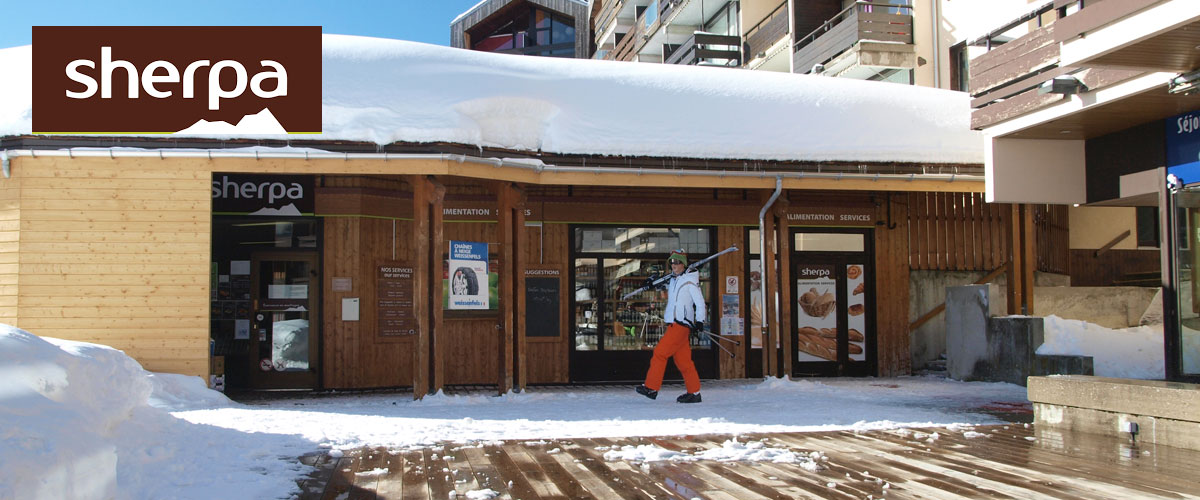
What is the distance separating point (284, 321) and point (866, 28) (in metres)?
15.3

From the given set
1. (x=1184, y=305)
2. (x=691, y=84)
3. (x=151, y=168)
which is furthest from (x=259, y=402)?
(x=1184, y=305)

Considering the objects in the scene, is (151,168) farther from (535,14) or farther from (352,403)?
(535,14)

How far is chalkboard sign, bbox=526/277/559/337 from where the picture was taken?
43.2 feet

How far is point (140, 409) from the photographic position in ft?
24.4

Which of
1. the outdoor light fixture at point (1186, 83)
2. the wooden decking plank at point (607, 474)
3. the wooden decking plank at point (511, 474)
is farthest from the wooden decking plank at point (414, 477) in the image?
the outdoor light fixture at point (1186, 83)

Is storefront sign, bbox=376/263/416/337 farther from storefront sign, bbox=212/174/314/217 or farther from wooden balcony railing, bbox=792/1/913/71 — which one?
wooden balcony railing, bbox=792/1/913/71

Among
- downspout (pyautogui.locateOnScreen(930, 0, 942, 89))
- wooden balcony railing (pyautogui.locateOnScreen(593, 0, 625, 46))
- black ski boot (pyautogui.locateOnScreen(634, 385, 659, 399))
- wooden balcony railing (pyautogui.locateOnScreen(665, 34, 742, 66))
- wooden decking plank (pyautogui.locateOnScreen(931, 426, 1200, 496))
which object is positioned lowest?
wooden decking plank (pyautogui.locateOnScreen(931, 426, 1200, 496))

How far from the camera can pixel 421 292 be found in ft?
35.1

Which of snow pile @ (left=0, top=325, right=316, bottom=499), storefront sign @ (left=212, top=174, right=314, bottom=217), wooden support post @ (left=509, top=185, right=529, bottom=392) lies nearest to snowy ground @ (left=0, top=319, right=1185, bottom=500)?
snow pile @ (left=0, top=325, right=316, bottom=499)

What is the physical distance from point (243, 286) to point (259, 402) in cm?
201

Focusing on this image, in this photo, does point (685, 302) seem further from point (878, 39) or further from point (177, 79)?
point (878, 39)

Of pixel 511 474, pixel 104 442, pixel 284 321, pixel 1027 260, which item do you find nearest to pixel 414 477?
pixel 511 474

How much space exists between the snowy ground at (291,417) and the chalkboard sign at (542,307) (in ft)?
3.29

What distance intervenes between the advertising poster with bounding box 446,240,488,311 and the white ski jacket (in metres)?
2.35
